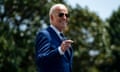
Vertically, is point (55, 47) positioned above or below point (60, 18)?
below

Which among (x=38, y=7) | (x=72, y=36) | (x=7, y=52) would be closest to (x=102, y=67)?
(x=72, y=36)

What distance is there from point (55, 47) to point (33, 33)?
25269 mm

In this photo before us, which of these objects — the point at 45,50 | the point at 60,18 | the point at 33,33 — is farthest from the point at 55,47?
the point at 33,33

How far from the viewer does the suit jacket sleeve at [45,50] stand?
470cm

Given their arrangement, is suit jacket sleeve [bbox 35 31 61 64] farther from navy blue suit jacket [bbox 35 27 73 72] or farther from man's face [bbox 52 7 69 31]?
man's face [bbox 52 7 69 31]

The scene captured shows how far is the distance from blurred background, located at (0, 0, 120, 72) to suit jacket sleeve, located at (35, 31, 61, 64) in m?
20.2

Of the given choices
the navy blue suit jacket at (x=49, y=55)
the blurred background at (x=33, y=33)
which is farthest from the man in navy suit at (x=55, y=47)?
the blurred background at (x=33, y=33)

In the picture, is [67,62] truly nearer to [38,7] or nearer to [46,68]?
[46,68]

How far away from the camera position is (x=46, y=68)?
15.6ft

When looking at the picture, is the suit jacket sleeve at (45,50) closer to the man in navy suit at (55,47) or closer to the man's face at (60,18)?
the man in navy suit at (55,47)

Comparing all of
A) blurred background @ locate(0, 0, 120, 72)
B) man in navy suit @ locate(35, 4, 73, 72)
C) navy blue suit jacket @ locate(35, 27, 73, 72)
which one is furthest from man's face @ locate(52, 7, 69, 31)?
blurred background @ locate(0, 0, 120, 72)

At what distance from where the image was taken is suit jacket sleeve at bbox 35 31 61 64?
4703mm

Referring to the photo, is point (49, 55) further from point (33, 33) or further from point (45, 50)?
point (33, 33)

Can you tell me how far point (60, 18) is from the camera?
16.0 feet
